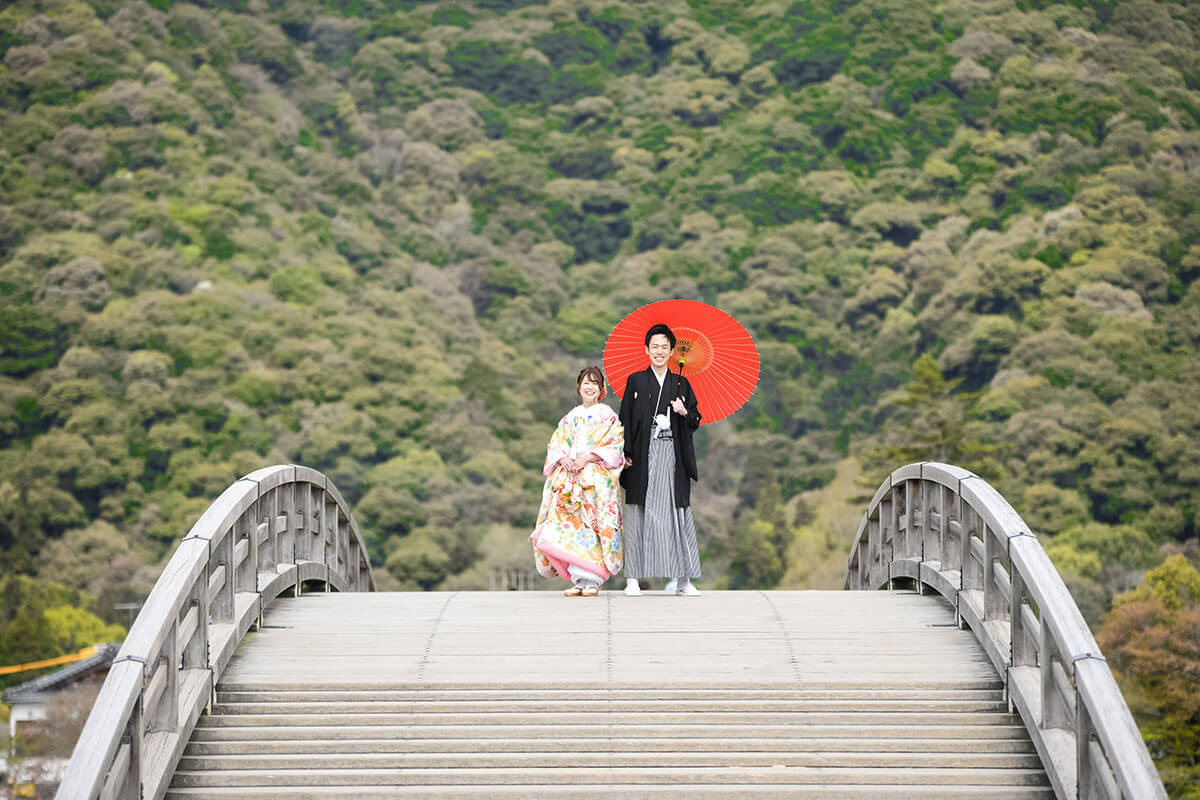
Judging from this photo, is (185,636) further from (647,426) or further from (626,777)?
(647,426)

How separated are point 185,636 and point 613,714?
176cm

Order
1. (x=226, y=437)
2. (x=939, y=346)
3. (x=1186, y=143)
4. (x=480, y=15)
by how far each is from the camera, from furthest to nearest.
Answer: (x=480, y=15) < (x=1186, y=143) < (x=939, y=346) < (x=226, y=437)

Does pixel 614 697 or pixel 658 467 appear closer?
pixel 614 697

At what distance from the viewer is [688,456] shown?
8.22 m

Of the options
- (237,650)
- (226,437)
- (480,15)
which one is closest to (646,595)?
(237,650)

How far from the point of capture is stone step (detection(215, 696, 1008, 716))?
559 centimetres

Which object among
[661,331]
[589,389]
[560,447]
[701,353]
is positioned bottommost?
[560,447]

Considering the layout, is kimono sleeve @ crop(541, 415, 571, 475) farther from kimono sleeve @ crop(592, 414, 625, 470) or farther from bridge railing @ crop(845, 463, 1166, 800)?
bridge railing @ crop(845, 463, 1166, 800)

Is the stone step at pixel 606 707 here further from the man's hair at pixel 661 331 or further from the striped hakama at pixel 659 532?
the man's hair at pixel 661 331

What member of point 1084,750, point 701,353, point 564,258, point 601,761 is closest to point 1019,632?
point 1084,750

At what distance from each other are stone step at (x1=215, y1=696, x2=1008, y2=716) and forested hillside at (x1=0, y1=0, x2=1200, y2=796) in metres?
29.9

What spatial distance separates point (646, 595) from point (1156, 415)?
141ft

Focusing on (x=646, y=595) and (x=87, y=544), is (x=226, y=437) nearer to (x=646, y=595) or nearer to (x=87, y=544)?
(x=87, y=544)

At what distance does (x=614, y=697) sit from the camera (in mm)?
5684
